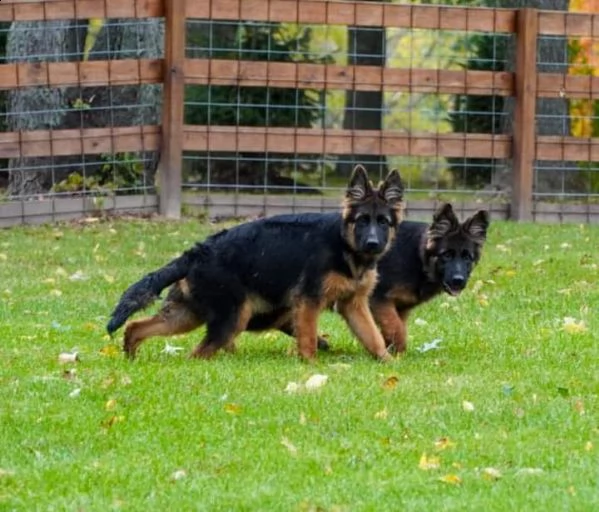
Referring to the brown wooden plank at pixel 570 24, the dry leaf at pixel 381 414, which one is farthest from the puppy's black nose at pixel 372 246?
the brown wooden plank at pixel 570 24

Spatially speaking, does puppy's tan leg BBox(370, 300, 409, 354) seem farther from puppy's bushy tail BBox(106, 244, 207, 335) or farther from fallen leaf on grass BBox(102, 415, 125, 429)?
fallen leaf on grass BBox(102, 415, 125, 429)

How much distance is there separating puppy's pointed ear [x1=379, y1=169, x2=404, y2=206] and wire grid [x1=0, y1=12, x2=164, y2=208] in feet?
24.9

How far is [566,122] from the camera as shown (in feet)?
70.9

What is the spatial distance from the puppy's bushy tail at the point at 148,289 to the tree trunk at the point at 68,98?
25.6ft

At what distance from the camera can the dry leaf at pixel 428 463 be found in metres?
6.88

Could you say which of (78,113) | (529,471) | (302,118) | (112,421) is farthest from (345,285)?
(302,118)

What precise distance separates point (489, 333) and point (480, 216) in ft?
3.08

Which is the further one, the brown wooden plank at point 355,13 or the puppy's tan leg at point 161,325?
the brown wooden plank at point 355,13

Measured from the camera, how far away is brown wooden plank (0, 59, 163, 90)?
1669cm

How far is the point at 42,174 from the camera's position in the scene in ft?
60.1

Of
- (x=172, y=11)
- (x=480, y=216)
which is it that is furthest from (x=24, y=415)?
(x=172, y=11)

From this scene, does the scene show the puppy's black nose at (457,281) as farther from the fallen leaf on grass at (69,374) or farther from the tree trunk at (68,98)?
the tree trunk at (68,98)

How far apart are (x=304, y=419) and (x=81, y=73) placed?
1004 centimetres

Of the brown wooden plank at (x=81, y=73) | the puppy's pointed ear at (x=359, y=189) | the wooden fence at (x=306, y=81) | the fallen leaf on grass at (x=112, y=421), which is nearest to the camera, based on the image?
the fallen leaf on grass at (x=112, y=421)
